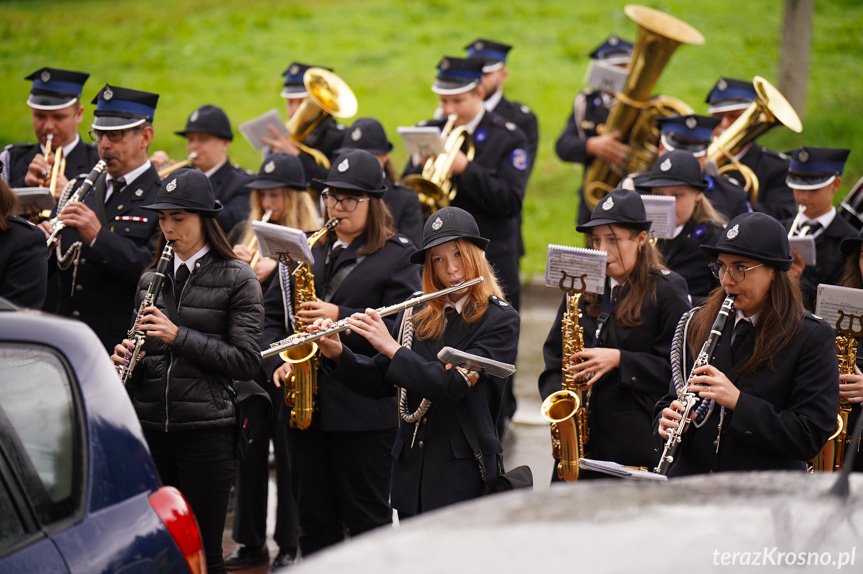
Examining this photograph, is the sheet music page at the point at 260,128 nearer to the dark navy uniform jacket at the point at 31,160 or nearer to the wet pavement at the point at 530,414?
the dark navy uniform jacket at the point at 31,160

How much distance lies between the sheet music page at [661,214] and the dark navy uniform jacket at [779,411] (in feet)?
5.90

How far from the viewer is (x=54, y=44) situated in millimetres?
23375

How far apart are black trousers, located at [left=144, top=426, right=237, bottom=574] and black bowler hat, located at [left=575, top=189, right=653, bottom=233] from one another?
7.06 ft

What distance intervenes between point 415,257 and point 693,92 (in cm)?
1608

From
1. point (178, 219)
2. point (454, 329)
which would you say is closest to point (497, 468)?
point (454, 329)

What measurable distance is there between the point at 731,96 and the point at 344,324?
535 centimetres

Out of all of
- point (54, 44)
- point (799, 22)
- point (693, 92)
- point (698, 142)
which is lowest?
point (54, 44)

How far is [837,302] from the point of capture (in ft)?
17.5

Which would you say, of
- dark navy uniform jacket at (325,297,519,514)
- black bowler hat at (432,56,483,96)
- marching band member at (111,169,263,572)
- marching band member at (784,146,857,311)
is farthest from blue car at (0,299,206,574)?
black bowler hat at (432,56,483,96)

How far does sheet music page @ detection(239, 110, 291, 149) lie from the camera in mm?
8773

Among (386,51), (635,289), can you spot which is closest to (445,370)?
(635,289)

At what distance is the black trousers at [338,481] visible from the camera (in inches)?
244

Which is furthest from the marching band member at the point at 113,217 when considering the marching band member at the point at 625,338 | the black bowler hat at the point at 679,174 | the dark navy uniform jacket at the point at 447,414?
the black bowler hat at the point at 679,174

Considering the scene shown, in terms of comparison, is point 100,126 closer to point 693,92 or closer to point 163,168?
point 163,168
